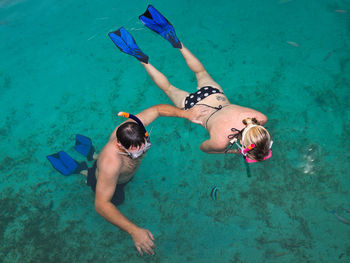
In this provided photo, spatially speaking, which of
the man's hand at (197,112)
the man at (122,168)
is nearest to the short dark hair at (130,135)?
the man at (122,168)

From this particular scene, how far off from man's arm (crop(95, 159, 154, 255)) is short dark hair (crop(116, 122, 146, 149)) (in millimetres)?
424

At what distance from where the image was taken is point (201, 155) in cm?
454

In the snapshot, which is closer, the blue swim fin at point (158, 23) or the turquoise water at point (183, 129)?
the turquoise water at point (183, 129)

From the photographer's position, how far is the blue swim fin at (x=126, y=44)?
14.0 feet

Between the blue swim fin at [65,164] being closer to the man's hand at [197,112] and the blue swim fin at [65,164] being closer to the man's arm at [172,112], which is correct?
the man's arm at [172,112]

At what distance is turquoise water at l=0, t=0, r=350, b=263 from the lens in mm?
3943

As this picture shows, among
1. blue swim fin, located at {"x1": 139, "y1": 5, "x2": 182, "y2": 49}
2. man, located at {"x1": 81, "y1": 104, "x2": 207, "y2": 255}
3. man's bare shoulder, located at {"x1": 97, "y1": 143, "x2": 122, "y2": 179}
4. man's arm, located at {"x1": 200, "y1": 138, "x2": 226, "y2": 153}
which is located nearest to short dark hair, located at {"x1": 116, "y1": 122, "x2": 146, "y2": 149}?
man, located at {"x1": 81, "y1": 104, "x2": 207, "y2": 255}

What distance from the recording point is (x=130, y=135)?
8.20 feet

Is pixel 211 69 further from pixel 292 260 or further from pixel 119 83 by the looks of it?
pixel 292 260

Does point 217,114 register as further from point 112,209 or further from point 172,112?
point 112,209

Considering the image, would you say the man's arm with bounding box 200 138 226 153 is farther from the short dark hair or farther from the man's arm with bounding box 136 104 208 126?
the short dark hair

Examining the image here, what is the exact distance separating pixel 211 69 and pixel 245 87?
0.83 m

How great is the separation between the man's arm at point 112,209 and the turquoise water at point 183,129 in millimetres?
1271

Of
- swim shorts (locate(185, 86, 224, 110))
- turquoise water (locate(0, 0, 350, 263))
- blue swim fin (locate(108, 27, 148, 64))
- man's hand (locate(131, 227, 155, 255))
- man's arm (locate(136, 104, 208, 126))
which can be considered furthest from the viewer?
blue swim fin (locate(108, 27, 148, 64))
